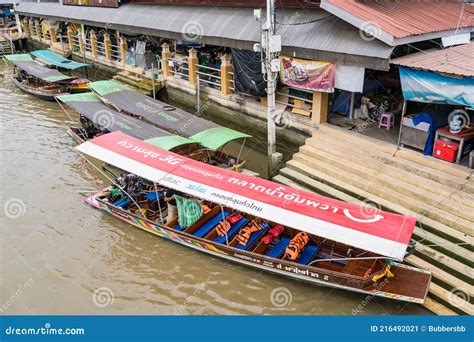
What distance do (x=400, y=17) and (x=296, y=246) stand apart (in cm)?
905

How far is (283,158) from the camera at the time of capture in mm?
15055

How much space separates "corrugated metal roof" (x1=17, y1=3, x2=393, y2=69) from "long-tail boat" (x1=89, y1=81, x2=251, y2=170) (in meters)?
3.66

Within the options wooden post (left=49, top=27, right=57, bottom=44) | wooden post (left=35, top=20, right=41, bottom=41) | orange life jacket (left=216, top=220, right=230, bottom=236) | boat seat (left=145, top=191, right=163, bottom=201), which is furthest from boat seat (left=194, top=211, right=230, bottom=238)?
wooden post (left=35, top=20, right=41, bottom=41)

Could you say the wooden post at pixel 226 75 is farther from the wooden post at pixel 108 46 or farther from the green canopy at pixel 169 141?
the wooden post at pixel 108 46

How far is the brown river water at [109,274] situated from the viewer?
30.7 feet

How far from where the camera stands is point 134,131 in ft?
47.0

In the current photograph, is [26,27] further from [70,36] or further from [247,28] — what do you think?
[247,28]

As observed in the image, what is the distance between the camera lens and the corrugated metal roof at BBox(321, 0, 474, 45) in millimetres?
11898

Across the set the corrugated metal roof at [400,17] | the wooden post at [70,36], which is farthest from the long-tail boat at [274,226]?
the wooden post at [70,36]

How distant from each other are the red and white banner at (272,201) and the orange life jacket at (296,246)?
45.3 inches

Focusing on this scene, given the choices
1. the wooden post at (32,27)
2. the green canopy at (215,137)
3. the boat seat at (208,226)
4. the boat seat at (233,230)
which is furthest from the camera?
the wooden post at (32,27)

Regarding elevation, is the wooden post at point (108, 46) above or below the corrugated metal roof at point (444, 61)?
below

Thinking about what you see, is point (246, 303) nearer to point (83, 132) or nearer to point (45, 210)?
point (45, 210)
